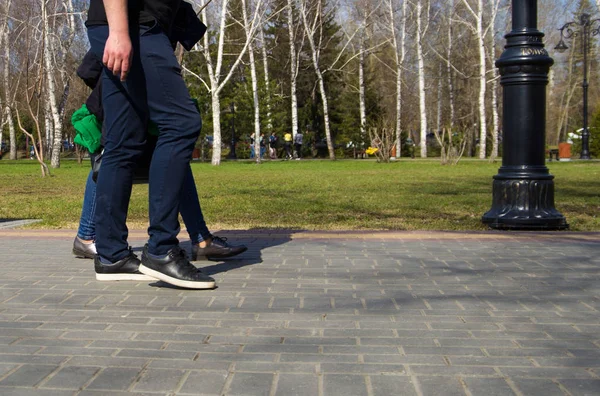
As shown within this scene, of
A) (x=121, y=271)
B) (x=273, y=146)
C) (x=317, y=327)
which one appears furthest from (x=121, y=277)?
(x=273, y=146)

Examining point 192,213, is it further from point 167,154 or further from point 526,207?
point 526,207

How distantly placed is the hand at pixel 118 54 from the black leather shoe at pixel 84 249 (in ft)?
5.41

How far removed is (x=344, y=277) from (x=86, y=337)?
69.4 inches

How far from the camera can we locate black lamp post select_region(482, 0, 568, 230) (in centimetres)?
677

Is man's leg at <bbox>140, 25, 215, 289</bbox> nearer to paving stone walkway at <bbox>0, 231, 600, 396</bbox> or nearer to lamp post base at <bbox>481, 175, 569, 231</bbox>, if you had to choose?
paving stone walkway at <bbox>0, 231, 600, 396</bbox>

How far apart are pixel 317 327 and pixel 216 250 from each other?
1.82 m

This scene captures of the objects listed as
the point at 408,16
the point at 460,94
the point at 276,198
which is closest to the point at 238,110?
the point at 408,16

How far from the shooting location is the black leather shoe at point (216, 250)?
16.0 feet

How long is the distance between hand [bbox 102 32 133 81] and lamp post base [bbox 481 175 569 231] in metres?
4.24

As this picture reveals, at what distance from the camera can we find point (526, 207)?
22.1 ft

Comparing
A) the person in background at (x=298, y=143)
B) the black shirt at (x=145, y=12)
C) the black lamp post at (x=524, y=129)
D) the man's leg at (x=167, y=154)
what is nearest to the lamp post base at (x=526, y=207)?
the black lamp post at (x=524, y=129)

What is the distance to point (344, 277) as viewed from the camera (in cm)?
434

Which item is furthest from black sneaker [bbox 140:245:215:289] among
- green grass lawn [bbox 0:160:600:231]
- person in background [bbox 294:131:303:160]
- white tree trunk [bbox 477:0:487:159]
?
person in background [bbox 294:131:303:160]

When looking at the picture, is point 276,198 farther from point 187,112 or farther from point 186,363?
point 186,363
